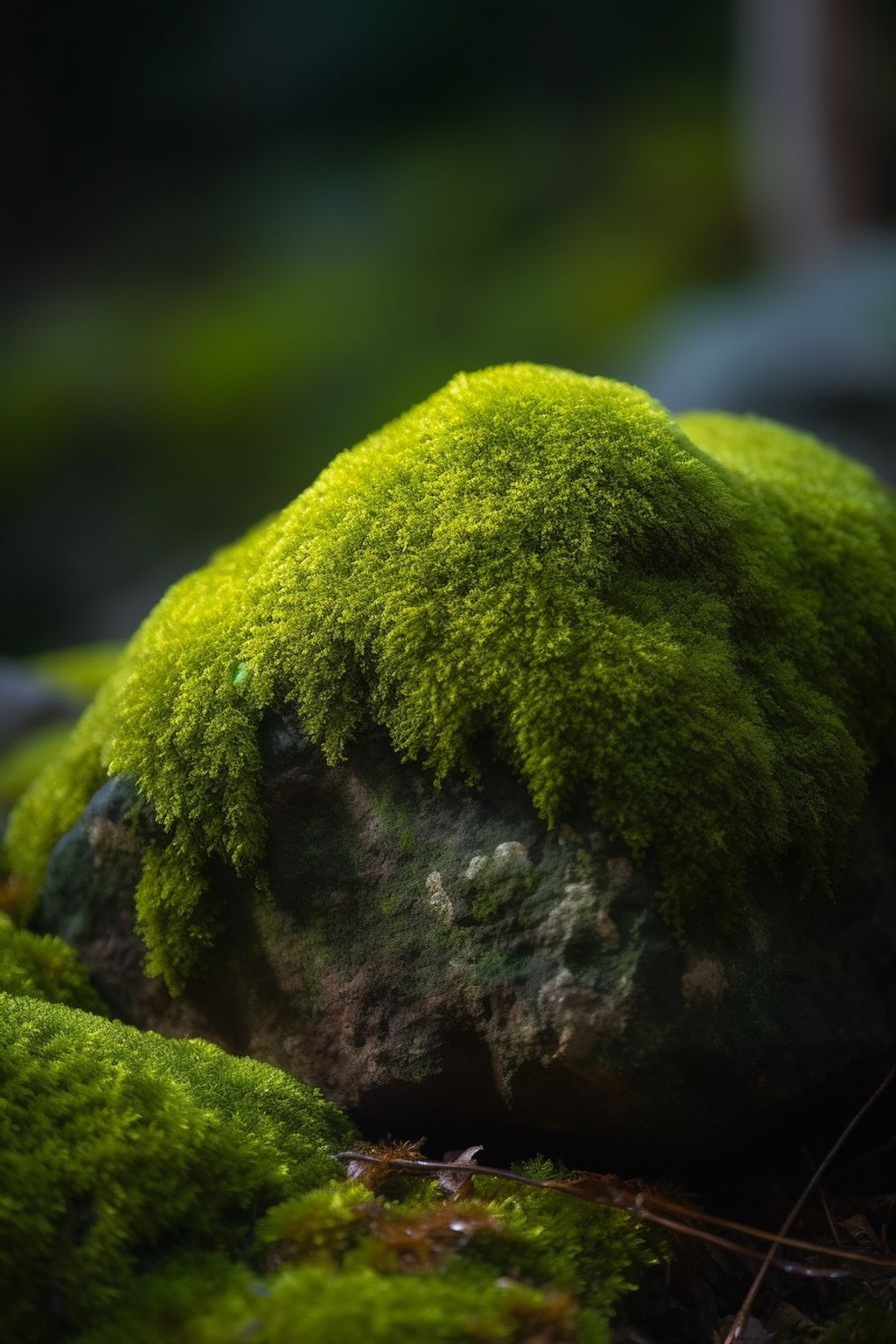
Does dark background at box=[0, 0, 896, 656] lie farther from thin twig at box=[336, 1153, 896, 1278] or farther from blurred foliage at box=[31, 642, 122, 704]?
thin twig at box=[336, 1153, 896, 1278]

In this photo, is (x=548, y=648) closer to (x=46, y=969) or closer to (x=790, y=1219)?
(x=790, y=1219)

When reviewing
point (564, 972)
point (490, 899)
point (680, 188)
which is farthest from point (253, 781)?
point (680, 188)

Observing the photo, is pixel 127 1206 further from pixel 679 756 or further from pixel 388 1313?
pixel 679 756

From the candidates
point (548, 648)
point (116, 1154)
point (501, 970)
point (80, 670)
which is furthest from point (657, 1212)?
point (80, 670)

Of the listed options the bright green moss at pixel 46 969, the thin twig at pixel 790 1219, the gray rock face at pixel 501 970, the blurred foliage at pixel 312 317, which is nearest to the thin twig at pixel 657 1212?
the thin twig at pixel 790 1219

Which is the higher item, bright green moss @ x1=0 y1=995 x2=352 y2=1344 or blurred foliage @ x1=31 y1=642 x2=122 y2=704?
blurred foliage @ x1=31 y1=642 x2=122 y2=704

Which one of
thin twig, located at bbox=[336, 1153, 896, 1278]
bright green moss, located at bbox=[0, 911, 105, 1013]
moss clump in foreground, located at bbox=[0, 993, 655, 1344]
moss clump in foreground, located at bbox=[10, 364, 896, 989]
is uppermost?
moss clump in foreground, located at bbox=[10, 364, 896, 989]

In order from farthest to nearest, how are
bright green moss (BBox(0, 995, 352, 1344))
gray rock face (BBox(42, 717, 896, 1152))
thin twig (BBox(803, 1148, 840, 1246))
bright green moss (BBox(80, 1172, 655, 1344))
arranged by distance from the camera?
1. thin twig (BBox(803, 1148, 840, 1246))
2. gray rock face (BBox(42, 717, 896, 1152))
3. bright green moss (BBox(0, 995, 352, 1344))
4. bright green moss (BBox(80, 1172, 655, 1344))

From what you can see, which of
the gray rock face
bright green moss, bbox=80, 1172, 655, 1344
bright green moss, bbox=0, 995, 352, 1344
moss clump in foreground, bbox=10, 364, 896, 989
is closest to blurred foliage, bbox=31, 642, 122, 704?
moss clump in foreground, bbox=10, 364, 896, 989
